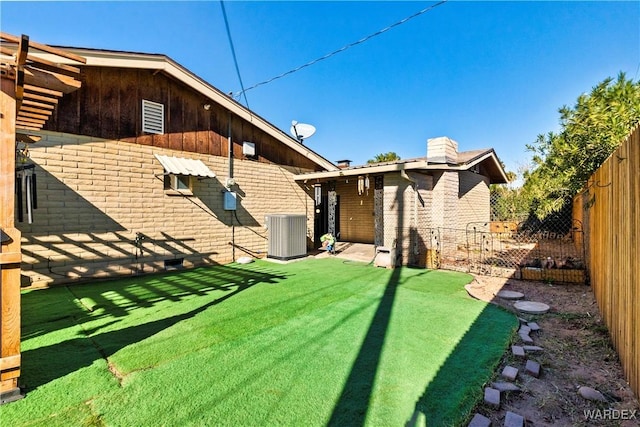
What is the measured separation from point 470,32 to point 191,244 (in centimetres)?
1312

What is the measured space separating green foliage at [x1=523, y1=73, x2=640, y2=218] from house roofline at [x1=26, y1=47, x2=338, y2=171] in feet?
28.0

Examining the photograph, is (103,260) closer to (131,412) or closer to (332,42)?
(131,412)

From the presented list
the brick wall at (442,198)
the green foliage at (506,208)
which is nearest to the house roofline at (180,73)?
the brick wall at (442,198)

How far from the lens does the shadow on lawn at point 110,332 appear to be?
327 cm

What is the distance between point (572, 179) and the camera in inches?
312

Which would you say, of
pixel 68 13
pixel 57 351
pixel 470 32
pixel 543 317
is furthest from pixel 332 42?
pixel 57 351

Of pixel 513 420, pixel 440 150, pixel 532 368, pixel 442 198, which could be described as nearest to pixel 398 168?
pixel 440 150

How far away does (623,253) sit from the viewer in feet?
10.7

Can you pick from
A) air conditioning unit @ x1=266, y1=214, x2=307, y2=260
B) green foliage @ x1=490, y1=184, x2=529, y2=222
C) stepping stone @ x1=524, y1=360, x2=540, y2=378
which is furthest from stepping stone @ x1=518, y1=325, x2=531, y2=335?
green foliage @ x1=490, y1=184, x2=529, y2=222

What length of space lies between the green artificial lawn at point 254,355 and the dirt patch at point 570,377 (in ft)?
1.14

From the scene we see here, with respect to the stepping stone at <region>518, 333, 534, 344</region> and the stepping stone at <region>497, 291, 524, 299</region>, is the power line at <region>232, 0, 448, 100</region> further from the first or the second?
the stepping stone at <region>518, 333, 534, 344</region>

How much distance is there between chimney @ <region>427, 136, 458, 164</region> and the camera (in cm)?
1045

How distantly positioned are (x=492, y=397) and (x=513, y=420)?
0.99ft

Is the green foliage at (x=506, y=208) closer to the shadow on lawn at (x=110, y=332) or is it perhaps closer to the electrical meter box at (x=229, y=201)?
the electrical meter box at (x=229, y=201)
